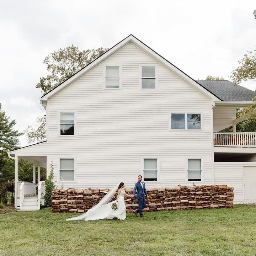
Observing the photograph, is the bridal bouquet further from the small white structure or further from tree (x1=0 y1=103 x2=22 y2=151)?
tree (x1=0 y1=103 x2=22 y2=151)

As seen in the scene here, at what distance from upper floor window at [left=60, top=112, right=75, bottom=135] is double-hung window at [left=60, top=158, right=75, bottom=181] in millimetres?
1775

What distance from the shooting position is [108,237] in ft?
41.5

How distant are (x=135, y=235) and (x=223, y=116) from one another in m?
18.1

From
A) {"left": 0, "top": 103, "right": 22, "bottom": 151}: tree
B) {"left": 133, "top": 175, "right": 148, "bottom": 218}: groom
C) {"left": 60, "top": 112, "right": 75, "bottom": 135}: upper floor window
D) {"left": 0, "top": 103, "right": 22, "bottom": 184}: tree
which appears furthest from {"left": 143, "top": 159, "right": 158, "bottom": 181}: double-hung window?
{"left": 0, "top": 103, "right": 22, "bottom": 151}: tree

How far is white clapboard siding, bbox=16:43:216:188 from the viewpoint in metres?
→ 24.7

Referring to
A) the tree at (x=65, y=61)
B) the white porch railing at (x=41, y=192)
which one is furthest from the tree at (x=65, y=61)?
the white porch railing at (x=41, y=192)

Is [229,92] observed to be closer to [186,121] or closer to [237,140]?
[237,140]

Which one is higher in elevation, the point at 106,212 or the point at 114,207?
the point at 114,207

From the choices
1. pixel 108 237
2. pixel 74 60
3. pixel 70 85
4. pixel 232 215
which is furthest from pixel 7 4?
pixel 74 60

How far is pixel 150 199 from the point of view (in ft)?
67.2

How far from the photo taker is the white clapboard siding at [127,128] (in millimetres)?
24672

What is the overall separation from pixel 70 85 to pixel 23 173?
1773 cm

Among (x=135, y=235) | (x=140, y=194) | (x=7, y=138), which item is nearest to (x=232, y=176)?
(x=140, y=194)

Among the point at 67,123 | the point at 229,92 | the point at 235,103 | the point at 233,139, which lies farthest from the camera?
the point at 229,92
